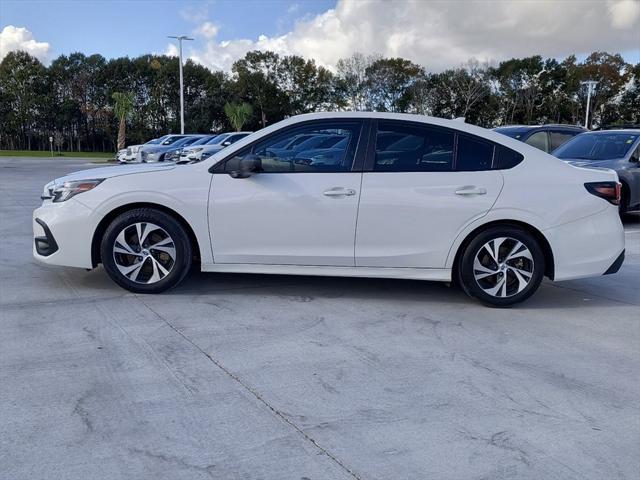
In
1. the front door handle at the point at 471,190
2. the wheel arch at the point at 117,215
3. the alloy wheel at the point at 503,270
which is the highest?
the front door handle at the point at 471,190

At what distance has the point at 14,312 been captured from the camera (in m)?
4.79

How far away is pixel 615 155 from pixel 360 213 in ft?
23.3

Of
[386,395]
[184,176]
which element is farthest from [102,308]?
A: [386,395]

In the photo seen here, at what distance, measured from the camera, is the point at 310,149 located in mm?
5211

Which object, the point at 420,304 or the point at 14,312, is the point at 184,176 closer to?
the point at 14,312

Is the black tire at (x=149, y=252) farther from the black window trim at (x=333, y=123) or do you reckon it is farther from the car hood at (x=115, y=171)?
the black window trim at (x=333, y=123)

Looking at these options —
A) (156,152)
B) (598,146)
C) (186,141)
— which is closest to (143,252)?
(598,146)

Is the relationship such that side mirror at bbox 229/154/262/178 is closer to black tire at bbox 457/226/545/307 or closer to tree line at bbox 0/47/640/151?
black tire at bbox 457/226/545/307

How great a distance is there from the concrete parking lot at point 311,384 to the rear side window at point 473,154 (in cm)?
125

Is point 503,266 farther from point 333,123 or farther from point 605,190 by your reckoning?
point 333,123

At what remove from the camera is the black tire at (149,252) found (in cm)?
517

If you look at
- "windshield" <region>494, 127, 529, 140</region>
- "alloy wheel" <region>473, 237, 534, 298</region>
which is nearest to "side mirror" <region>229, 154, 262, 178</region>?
"alloy wheel" <region>473, 237, 534, 298</region>

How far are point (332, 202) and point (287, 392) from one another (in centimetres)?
Result: 206

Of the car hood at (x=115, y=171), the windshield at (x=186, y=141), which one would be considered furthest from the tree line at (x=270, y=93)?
the car hood at (x=115, y=171)
